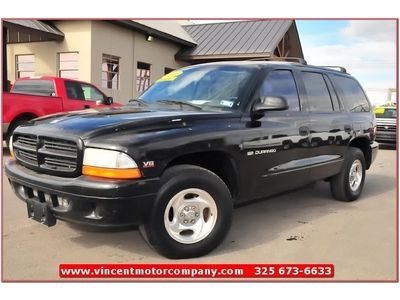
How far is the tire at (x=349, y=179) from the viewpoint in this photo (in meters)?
5.87

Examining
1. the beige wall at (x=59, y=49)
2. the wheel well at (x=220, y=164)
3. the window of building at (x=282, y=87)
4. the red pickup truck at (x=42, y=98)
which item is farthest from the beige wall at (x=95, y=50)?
the wheel well at (x=220, y=164)

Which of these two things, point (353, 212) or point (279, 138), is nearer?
point (279, 138)

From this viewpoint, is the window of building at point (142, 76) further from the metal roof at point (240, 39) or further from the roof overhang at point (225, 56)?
the metal roof at point (240, 39)

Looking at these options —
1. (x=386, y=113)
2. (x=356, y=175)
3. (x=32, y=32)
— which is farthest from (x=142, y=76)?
(x=356, y=175)

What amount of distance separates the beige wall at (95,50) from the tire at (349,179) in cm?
1059

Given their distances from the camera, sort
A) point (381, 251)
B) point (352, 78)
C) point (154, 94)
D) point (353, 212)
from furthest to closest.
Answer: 1. point (352, 78)
2. point (353, 212)
3. point (154, 94)
4. point (381, 251)

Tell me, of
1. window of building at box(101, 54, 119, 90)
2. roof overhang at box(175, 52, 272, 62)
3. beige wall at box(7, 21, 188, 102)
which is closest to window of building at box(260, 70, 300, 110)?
beige wall at box(7, 21, 188, 102)

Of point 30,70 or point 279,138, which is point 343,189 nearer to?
point 279,138

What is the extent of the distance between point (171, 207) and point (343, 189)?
3.21 metres

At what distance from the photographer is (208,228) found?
376cm

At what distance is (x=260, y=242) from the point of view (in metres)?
4.20

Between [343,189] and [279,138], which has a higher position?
[279,138]

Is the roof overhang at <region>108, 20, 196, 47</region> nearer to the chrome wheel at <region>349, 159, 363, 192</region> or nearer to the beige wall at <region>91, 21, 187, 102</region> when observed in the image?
the beige wall at <region>91, 21, 187, 102</region>

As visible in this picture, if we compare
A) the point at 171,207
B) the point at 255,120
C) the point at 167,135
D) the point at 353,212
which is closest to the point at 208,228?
the point at 171,207
